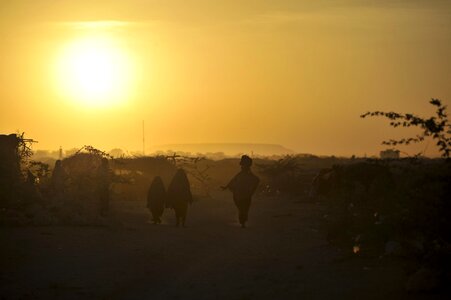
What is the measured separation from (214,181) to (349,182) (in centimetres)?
2909

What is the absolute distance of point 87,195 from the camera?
26484mm

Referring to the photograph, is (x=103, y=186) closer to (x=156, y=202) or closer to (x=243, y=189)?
(x=156, y=202)

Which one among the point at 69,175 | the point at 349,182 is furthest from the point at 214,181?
the point at 349,182

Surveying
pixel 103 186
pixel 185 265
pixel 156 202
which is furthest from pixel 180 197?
pixel 185 265

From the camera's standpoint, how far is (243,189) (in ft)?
86.0

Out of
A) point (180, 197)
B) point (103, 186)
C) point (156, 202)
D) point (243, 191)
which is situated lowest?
point (156, 202)

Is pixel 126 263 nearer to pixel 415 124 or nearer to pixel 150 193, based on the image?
pixel 415 124

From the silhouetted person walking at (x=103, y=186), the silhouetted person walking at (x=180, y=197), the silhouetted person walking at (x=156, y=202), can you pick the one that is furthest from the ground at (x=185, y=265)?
the silhouetted person walking at (x=103, y=186)

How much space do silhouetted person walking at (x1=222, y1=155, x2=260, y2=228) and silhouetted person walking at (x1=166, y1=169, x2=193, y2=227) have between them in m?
1.37

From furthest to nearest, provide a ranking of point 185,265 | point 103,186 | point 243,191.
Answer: point 103,186, point 243,191, point 185,265

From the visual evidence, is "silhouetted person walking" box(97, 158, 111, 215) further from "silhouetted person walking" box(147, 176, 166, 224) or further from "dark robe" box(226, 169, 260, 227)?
"dark robe" box(226, 169, 260, 227)

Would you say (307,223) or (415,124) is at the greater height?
(415,124)

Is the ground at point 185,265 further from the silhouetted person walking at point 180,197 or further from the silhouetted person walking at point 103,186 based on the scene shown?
the silhouetted person walking at point 103,186

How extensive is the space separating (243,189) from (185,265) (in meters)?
10.6
